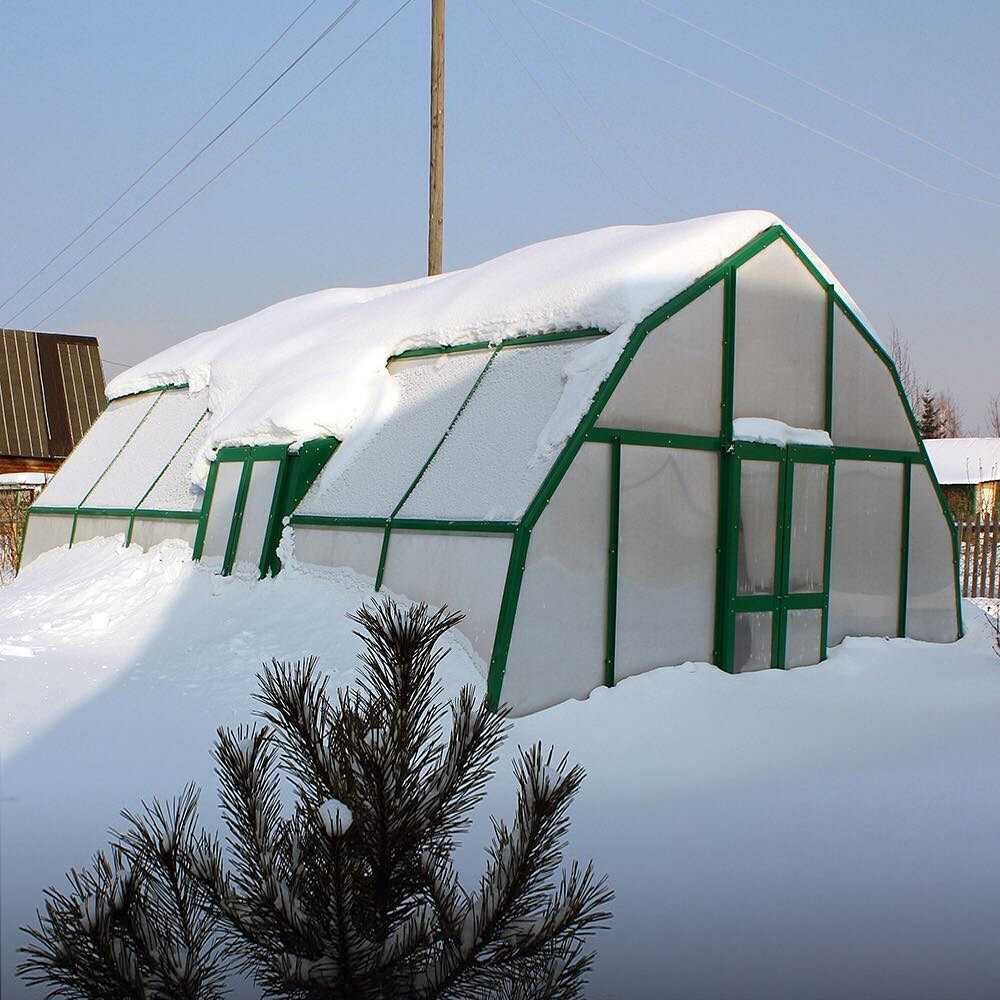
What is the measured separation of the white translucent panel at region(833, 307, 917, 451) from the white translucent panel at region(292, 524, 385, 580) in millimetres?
4274

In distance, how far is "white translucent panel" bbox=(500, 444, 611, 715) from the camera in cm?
731

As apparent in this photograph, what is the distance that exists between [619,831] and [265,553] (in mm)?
4828

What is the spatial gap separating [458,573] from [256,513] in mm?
2825

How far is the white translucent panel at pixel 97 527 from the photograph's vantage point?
1222 cm

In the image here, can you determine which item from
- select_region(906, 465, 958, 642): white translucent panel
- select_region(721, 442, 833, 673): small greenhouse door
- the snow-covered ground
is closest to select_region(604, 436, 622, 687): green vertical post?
the snow-covered ground

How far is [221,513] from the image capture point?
407 inches

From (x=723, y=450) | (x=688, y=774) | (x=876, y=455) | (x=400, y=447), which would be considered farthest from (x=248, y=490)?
(x=876, y=455)

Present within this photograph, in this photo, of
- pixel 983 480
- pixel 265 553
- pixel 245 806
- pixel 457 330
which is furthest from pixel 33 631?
pixel 983 480

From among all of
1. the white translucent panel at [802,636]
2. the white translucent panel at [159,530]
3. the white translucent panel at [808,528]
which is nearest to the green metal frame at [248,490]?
the white translucent panel at [159,530]

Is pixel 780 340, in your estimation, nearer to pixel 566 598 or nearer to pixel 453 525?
pixel 566 598

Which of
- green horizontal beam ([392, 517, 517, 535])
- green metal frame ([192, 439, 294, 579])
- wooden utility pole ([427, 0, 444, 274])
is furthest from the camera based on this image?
wooden utility pole ([427, 0, 444, 274])

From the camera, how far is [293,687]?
3258 mm

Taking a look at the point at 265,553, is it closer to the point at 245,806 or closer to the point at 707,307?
the point at 707,307

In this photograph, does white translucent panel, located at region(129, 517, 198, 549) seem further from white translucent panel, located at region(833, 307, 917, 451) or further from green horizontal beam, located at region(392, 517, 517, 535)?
white translucent panel, located at region(833, 307, 917, 451)
